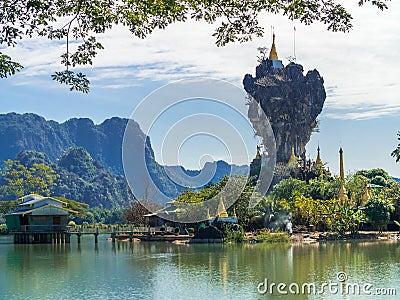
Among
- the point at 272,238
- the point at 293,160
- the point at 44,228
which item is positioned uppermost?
the point at 293,160

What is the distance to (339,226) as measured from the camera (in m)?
28.9

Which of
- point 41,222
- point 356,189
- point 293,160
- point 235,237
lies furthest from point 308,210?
point 293,160

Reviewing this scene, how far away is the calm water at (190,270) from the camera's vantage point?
1320 centimetres

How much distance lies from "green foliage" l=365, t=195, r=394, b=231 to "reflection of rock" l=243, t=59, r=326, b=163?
Answer: 21.3 metres

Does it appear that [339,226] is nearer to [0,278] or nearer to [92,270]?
[92,270]

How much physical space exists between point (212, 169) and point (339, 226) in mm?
9022

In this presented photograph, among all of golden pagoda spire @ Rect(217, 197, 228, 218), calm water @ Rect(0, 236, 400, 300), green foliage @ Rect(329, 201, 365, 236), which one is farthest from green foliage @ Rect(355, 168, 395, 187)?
calm water @ Rect(0, 236, 400, 300)

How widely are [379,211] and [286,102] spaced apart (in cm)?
2352

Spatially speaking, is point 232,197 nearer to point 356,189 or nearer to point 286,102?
point 356,189

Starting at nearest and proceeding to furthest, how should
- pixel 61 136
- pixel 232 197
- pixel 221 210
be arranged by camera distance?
pixel 221 210 < pixel 232 197 < pixel 61 136

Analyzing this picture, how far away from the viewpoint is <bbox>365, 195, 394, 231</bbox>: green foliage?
30.7 metres

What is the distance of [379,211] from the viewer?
3069cm

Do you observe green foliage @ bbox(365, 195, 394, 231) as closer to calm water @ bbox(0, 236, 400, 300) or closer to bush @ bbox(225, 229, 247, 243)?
calm water @ bbox(0, 236, 400, 300)

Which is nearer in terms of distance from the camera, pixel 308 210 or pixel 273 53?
pixel 308 210
